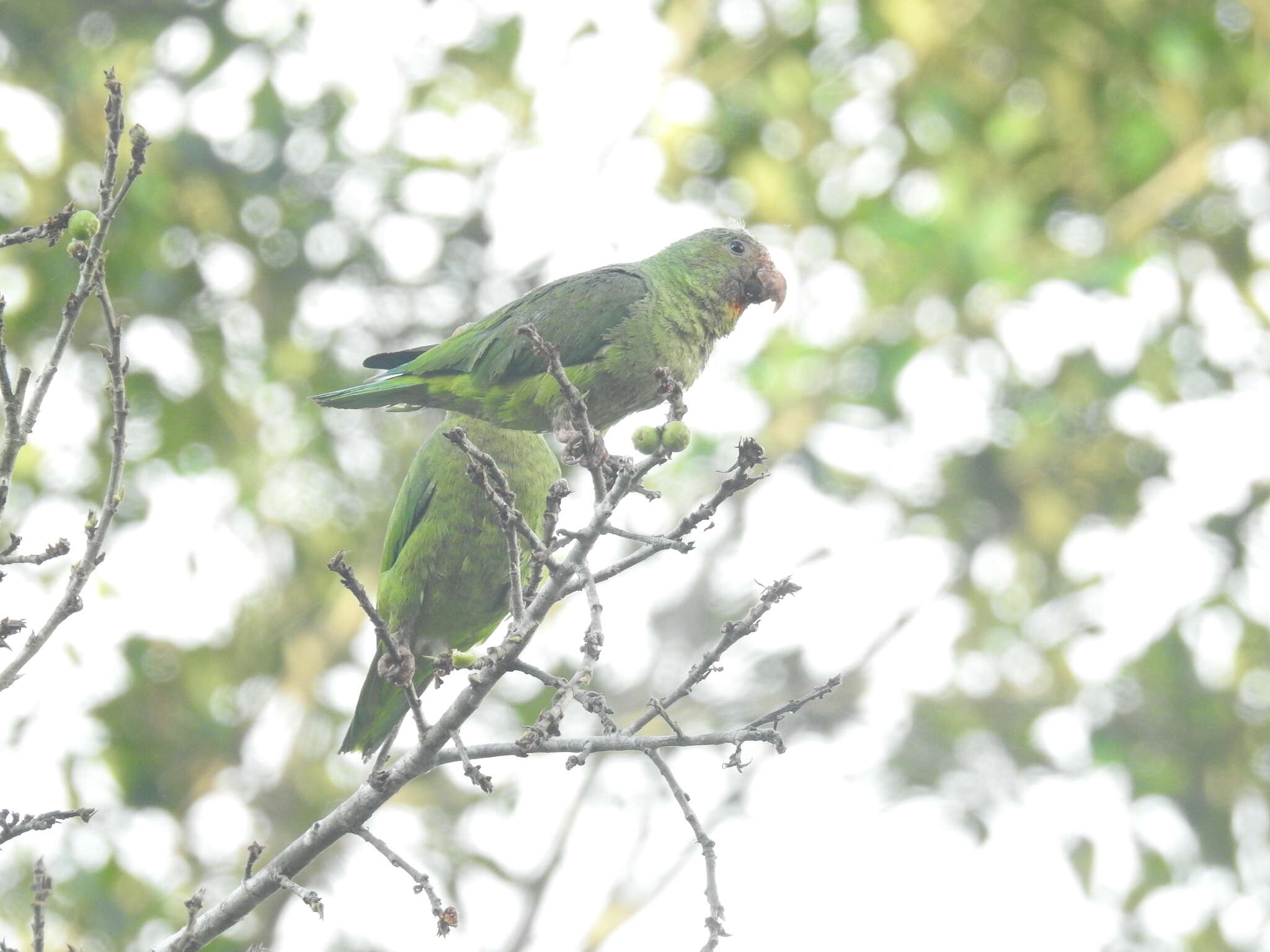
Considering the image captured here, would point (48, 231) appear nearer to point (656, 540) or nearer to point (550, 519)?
point (550, 519)

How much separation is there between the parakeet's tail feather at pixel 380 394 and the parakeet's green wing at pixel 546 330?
7cm

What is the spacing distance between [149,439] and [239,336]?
1099mm

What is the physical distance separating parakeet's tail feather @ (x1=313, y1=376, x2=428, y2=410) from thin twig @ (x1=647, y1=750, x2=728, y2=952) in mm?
2420

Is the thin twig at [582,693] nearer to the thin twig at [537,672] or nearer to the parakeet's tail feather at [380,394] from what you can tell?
the thin twig at [537,672]

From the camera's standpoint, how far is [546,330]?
532 cm

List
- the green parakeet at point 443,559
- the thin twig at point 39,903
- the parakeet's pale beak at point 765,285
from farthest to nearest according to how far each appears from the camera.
A: the parakeet's pale beak at point 765,285 → the green parakeet at point 443,559 → the thin twig at point 39,903

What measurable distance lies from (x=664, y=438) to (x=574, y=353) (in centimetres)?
174

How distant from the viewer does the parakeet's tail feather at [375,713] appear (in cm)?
566

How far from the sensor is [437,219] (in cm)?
998

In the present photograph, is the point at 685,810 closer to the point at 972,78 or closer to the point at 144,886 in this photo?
the point at 144,886

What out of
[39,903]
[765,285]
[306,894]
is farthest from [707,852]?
[765,285]

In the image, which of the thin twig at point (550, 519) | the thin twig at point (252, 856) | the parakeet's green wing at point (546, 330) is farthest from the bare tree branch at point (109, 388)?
the parakeet's green wing at point (546, 330)

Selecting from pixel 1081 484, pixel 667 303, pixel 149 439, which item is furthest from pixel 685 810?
pixel 1081 484

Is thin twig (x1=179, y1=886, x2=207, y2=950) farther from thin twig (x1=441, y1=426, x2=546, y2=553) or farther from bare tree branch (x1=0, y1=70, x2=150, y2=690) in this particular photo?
thin twig (x1=441, y1=426, x2=546, y2=553)
